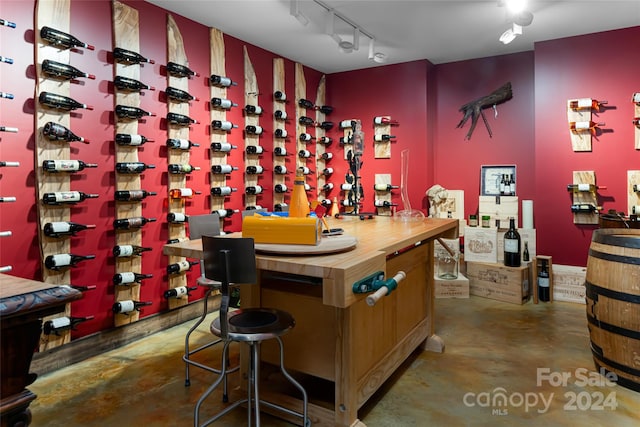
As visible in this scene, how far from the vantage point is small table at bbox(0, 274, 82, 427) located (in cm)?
82

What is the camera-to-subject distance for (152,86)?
3.46 meters

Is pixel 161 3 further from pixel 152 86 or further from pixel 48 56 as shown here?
pixel 48 56

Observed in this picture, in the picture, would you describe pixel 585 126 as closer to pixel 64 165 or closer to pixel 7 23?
pixel 64 165

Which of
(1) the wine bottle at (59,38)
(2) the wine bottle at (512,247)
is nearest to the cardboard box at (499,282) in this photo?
(2) the wine bottle at (512,247)

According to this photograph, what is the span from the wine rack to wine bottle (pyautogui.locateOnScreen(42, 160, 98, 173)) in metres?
4.58

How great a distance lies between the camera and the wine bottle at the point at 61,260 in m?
2.74

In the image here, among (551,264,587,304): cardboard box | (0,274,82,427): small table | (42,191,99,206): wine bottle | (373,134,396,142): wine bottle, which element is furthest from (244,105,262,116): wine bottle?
(0,274,82,427): small table

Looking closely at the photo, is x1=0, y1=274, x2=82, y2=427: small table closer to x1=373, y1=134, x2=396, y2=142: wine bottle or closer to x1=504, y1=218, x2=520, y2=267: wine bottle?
x1=504, y1=218, x2=520, y2=267: wine bottle

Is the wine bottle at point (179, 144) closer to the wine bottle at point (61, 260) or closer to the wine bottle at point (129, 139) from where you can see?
the wine bottle at point (129, 139)

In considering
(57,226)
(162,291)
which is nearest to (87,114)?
(57,226)

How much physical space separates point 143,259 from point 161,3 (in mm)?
2187

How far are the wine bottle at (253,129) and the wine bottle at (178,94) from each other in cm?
76

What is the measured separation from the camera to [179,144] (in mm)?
3582

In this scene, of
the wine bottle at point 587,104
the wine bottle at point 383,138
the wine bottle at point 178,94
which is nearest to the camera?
the wine bottle at point 178,94
